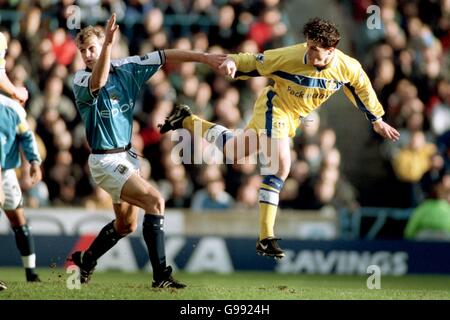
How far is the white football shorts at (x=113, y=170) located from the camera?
11734 mm

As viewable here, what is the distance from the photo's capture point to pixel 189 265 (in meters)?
18.3

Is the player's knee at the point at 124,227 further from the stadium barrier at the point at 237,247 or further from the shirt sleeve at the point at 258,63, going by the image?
the stadium barrier at the point at 237,247

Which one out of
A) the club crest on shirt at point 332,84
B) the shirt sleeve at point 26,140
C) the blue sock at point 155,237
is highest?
the club crest on shirt at point 332,84

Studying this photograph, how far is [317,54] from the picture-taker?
476 inches

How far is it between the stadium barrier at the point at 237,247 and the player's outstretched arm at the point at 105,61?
6829 mm

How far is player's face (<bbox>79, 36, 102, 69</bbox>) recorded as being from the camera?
461 inches

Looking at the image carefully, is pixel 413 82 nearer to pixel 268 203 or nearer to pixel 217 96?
pixel 217 96

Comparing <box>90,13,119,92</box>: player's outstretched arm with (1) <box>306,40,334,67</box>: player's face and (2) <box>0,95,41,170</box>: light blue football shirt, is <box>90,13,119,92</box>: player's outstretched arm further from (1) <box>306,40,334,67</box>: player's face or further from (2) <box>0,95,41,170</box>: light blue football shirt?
(1) <box>306,40,334,67</box>: player's face

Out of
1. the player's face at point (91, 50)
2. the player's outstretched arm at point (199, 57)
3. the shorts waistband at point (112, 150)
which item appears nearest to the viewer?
the player's face at point (91, 50)

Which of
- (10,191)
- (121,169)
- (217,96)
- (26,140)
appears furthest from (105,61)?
(217,96)

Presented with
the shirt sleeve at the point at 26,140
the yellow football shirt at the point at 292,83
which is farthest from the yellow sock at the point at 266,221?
the shirt sleeve at the point at 26,140

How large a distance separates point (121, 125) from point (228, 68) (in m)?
1.26
